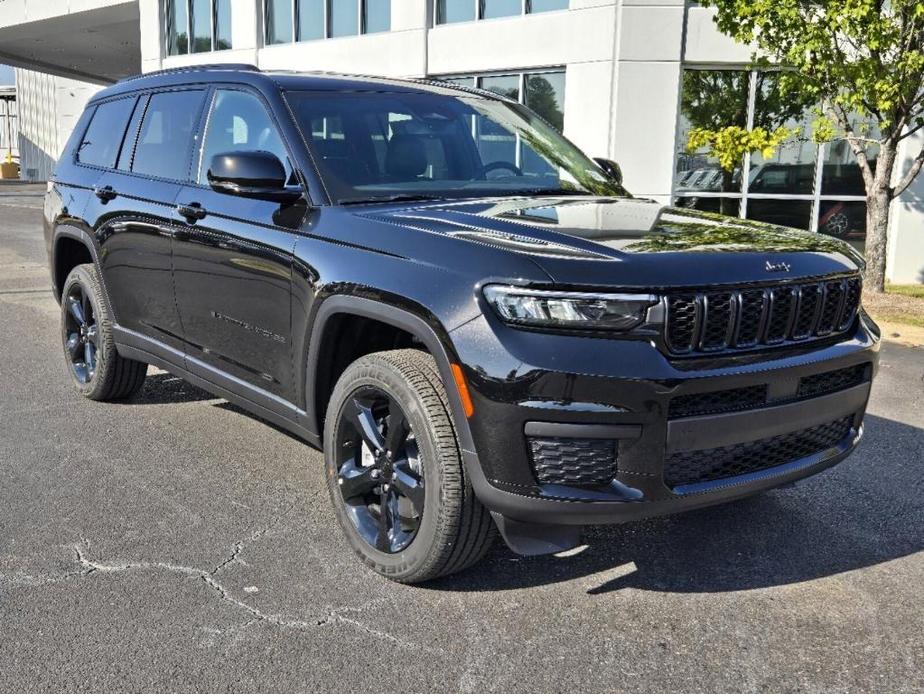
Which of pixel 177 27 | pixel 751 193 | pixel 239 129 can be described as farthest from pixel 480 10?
pixel 239 129

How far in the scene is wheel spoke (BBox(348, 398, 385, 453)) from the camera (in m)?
3.38

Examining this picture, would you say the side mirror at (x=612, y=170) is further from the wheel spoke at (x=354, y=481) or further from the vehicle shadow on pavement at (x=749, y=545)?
the wheel spoke at (x=354, y=481)

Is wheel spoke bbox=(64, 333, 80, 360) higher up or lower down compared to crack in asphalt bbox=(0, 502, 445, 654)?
higher up

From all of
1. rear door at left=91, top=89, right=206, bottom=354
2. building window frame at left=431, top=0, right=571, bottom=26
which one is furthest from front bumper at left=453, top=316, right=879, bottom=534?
building window frame at left=431, top=0, right=571, bottom=26

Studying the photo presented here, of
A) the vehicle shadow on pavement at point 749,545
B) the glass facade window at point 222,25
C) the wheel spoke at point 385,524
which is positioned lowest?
the vehicle shadow on pavement at point 749,545

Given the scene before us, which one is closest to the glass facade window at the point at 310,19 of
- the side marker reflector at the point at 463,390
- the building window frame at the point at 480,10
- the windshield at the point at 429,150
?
the building window frame at the point at 480,10

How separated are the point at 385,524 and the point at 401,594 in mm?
259

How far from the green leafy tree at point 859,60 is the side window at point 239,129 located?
763cm

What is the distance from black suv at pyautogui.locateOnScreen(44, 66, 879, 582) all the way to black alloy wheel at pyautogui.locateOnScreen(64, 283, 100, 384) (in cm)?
91

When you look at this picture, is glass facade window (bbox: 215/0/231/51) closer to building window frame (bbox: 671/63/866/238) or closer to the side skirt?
building window frame (bbox: 671/63/866/238)

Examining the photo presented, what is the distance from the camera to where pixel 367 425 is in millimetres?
3404

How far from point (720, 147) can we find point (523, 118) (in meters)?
8.02

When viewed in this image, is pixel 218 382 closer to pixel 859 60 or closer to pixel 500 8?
pixel 859 60

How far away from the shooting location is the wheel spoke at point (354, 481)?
345 centimetres
